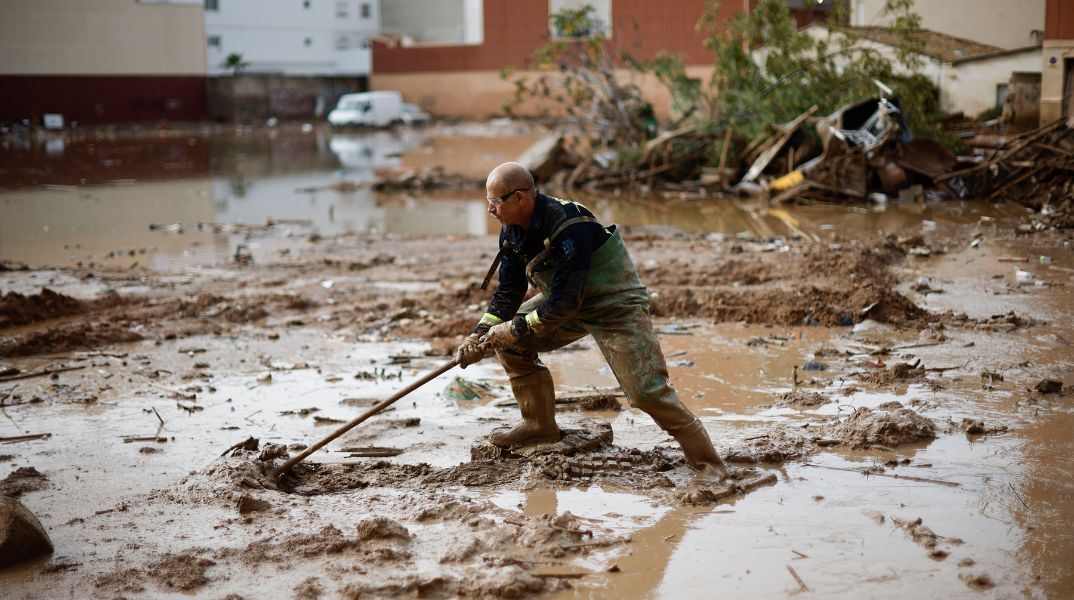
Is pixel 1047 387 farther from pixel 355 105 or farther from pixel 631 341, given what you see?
pixel 355 105

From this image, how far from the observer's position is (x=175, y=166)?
2459 centimetres

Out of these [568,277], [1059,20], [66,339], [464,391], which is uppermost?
[1059,20]

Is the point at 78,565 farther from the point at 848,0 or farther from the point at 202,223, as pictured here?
the point at 848,0

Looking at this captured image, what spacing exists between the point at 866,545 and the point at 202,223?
487 inches

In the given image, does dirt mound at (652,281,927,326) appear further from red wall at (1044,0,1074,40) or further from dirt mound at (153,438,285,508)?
red wall at (1044,0,1074,40)

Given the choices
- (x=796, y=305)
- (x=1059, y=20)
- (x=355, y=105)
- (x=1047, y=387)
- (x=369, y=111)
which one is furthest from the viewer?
(x=355, y=105)

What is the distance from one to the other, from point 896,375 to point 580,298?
268 centimetres

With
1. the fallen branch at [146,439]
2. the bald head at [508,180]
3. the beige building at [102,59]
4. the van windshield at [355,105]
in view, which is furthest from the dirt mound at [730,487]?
the beige building at [102,59]

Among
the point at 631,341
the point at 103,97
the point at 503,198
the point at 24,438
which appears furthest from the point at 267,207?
the point at 103,97

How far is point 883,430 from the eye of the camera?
4.96 metres

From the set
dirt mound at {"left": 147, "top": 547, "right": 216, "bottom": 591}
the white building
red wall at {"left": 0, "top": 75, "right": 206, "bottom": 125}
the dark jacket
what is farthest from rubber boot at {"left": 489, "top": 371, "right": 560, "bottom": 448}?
the white building

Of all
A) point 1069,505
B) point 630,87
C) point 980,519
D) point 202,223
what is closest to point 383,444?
point 980,519

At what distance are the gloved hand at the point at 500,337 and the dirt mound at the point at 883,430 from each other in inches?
70.9

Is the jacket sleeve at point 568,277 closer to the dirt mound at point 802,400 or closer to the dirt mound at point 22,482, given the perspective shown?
the dirt mound at point 802,400
